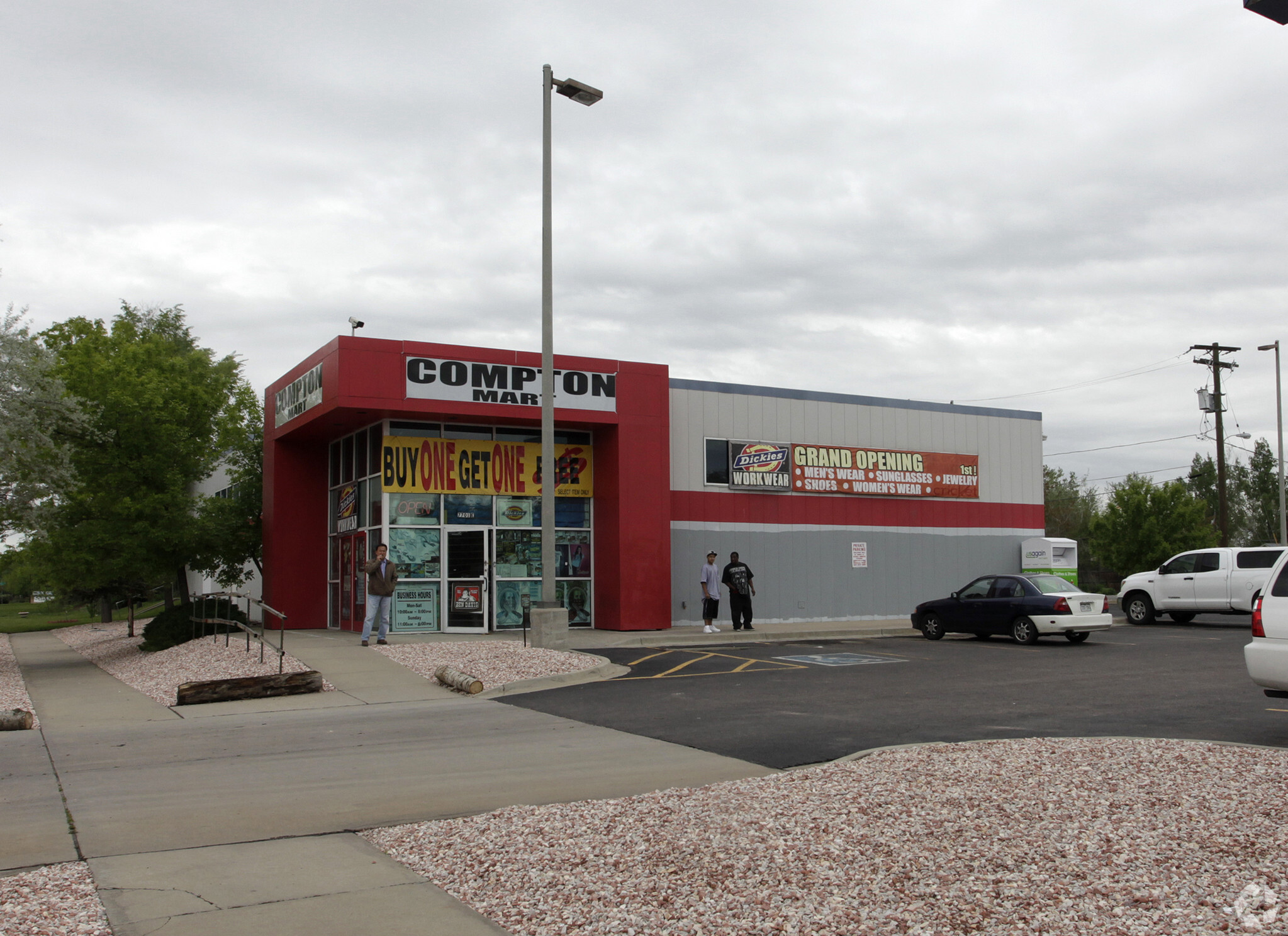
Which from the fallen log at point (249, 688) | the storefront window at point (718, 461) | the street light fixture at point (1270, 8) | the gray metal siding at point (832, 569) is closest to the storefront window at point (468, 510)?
the gray metal siding at point (832, 569)

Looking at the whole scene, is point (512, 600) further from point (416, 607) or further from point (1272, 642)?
point (1272, 642)

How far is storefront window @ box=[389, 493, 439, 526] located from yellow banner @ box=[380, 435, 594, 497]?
0.49 ft

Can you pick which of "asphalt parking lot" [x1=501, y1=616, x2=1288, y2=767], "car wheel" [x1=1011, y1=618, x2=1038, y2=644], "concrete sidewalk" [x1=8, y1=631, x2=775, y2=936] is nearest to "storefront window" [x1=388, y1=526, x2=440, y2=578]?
"asphalt parking lot" [x1=501, y1=616, x2=1288, y2=767]

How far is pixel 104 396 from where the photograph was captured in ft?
66.3

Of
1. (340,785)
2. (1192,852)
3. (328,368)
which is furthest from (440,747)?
(328,368)

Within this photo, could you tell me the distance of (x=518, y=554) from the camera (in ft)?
71.4

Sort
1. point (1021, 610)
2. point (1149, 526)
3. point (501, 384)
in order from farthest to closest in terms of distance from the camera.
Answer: point (1149, 526), point (501, 384), point (1021, 610)

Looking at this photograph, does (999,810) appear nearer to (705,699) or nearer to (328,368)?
(705,699)

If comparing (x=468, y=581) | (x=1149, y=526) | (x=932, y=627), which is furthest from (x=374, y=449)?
(x=1149, y=526)

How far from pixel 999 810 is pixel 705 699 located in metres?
6.54

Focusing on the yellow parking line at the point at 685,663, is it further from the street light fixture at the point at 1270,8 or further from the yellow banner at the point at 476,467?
the street light fixture at the point at 1270,8

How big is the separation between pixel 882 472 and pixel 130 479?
17404mm

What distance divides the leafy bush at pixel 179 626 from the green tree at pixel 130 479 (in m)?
0.88

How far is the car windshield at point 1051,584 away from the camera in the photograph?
1966 centimetres
